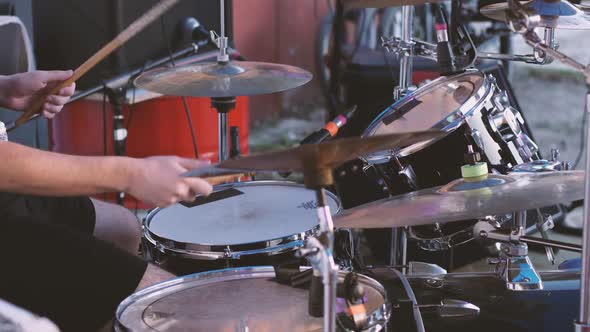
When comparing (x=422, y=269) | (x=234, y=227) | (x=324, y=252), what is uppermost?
(x=324, y=252)

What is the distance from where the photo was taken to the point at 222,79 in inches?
90.6

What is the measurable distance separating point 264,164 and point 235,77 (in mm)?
1093

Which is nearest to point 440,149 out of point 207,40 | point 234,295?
point 234,295

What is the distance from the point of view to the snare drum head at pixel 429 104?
2195 mm

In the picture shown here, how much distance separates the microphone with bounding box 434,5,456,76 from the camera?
2242mm

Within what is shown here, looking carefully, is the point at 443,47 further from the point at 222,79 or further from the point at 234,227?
the point at 234,227

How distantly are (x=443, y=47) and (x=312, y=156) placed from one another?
1.10 meters

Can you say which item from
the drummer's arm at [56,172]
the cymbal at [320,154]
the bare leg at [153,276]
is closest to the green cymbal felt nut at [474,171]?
the cymbal at [320,154]

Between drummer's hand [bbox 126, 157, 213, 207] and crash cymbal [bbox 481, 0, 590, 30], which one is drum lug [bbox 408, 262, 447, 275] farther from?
drummer's hand [bbox 126, 157, 213, 207]

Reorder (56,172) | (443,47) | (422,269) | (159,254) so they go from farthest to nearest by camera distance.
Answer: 1. (443,47)
2. (422,269)
3. (159,254)
4. (56,172)

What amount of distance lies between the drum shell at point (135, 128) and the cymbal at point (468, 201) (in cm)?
191

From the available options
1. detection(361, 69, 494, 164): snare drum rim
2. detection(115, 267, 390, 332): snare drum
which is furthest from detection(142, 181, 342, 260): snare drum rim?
detection(361, 69, 494, 164): snare drum rim

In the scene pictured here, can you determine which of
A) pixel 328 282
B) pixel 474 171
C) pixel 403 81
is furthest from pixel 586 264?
pixel 403 81

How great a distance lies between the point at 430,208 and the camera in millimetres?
1629
